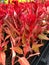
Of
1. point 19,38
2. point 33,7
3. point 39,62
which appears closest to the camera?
point 19,38

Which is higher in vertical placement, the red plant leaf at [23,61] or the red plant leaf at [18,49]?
the red plant leaf at [18,49]

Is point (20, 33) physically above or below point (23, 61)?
above

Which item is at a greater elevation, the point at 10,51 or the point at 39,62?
the point at 10,51

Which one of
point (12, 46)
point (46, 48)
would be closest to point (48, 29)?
point (46, 48)

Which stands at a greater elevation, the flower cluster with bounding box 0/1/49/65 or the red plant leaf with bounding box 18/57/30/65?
the flower cluster with bounding box 0/1/49/65

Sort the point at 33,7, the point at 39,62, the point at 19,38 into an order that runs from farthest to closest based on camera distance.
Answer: the point at 33,7 < the point at 39,62 < the point at 19,38

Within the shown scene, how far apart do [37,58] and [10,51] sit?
22 cm

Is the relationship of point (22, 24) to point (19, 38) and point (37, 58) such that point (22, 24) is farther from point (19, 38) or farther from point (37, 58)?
point (37, 58)

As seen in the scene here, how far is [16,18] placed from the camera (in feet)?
5.17

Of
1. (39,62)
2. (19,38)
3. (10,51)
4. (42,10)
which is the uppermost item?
(42,10)

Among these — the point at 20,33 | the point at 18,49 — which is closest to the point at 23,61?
the point at 18,49

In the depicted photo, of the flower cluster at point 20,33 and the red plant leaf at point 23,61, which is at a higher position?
the flower cluster at point 20,33

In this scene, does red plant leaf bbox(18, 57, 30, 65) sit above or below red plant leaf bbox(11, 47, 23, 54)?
below

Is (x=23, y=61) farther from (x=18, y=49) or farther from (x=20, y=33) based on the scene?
(x=20, y=33)
